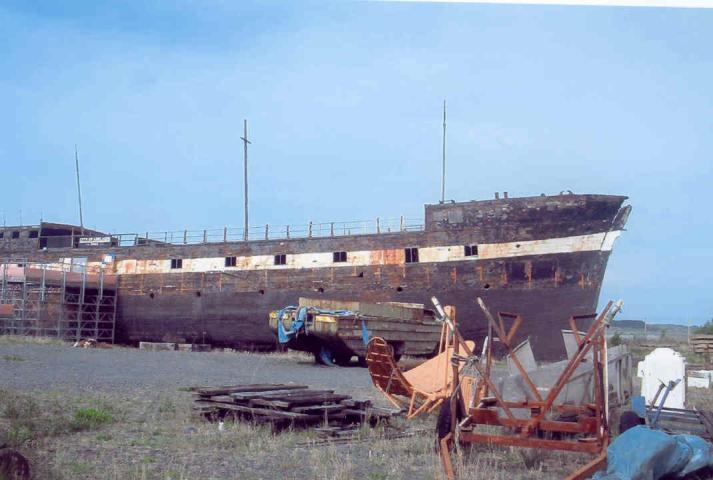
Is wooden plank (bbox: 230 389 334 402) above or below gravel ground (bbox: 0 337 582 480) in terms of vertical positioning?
above

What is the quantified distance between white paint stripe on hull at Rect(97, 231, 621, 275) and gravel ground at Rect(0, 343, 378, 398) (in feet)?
19.4

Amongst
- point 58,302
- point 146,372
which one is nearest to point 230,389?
point 146,372

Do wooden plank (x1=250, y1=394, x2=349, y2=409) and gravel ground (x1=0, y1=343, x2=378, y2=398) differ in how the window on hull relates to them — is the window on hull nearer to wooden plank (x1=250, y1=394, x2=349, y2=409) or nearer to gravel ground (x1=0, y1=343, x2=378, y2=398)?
gravel ground (x1=0, y1=343, x2=378, y2=398)

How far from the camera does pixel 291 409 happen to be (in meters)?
8.07

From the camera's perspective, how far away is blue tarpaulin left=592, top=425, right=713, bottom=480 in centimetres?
490

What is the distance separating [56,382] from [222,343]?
16.6m

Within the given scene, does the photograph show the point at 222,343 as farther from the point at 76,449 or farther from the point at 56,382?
the point at 76,449

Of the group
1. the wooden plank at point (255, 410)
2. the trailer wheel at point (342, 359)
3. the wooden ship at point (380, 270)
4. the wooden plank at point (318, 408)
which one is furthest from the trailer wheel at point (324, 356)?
the wooden plank at point (318, 408)

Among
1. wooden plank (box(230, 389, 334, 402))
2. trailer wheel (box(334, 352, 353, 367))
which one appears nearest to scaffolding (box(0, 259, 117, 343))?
trailer wheel (box(334, 352, 353, 367))

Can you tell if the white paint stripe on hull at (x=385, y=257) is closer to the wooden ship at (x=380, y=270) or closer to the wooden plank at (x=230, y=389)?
the wooden ship at (x=380, y=270)

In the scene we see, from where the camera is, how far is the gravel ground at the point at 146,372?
40.0ft

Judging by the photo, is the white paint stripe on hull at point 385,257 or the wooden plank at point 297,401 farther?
the white paint stripe on hull at point 385,257

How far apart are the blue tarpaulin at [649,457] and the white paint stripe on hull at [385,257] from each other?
60.0 feet

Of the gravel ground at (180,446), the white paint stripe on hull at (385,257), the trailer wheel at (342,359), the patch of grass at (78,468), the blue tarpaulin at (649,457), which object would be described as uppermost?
the white paint stripe on hull at (385,257)
